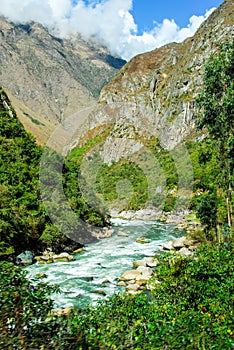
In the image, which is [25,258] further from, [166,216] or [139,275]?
[166,216]

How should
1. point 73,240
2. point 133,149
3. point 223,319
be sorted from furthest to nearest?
point 133,149
point 73,240
point 223,319

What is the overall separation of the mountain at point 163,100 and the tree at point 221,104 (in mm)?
51184

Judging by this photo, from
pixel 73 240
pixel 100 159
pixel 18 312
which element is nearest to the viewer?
pixel 18 312

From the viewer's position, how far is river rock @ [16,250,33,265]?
69.6ft

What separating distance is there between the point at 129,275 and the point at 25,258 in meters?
7.95

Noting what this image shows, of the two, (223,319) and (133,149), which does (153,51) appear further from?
(223,319)

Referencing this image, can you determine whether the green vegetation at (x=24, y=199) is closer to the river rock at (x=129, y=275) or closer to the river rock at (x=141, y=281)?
the river rock at (x=129, y=275)

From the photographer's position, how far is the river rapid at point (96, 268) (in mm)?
15545

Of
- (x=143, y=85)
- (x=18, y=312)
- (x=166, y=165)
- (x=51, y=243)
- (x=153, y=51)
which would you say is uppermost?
(x=153, y=51)

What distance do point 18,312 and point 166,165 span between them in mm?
58830

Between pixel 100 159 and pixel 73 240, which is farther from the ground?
pixel 100 159

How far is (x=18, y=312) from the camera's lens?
170 inches

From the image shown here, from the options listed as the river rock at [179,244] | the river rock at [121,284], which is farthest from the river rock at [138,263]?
the river rock at [179,244]

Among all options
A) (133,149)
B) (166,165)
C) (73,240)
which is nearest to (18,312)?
(73,240)
